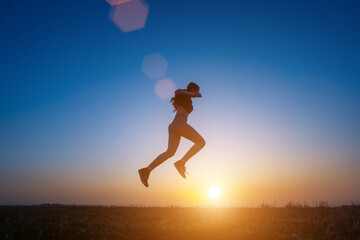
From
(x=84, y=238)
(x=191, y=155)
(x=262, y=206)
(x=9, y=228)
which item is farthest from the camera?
(x=262, y=206)

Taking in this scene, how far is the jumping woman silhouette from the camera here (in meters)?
7.61

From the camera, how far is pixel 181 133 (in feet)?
25.2

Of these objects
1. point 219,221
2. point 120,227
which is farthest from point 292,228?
point 120,227

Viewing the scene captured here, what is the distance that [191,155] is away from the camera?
7844 millimetres

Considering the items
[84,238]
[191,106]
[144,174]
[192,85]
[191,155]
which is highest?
[192,85]

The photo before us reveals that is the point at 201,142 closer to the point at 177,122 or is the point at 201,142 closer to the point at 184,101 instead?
the point at 177,122

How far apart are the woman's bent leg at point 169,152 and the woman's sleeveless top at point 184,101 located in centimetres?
83

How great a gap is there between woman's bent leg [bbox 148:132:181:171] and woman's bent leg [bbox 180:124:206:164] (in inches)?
10.5

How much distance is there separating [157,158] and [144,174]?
1.83ft

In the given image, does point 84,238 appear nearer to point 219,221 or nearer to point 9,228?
point 9,228

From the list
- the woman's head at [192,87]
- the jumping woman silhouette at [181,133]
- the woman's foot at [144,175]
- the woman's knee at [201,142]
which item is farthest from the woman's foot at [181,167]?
the woman's head at [192,87]

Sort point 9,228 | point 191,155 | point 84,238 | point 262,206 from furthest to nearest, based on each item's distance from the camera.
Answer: point 262,206
point 191,155
point 9,228
point 84,238

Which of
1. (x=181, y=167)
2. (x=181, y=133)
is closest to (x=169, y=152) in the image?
(x=181, y=167)

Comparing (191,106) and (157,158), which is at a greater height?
(191,106)
